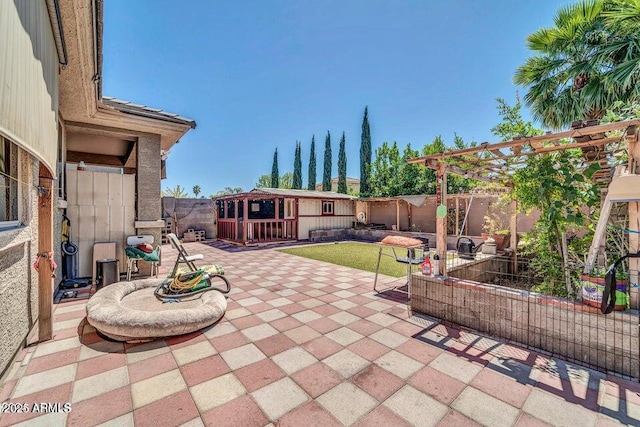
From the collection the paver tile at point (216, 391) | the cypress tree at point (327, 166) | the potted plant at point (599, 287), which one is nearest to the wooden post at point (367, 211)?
the cypress tree at point (327, 166)

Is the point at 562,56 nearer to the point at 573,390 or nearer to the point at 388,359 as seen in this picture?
the point at 573,390

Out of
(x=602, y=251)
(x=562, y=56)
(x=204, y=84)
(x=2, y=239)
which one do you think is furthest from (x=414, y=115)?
(x=2, y=239)

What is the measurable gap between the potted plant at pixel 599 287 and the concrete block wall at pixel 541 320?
77 mm

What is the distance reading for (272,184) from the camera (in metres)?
35.3

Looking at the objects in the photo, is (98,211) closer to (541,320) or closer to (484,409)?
(484,409)

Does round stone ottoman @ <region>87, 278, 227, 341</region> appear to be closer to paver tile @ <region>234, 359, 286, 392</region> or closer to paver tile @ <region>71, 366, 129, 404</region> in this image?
paver tile @ <region>71, 366, 129, 404</region>

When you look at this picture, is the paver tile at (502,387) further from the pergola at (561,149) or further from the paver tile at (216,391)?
the paver tile at (216,391)

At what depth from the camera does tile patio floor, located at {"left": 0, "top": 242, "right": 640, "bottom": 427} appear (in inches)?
71.9

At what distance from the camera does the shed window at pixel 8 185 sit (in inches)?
92.5

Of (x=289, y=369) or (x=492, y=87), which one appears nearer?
(x=289, y=369)

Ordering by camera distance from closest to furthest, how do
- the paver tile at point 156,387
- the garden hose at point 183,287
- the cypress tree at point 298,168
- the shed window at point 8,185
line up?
the paver tile at point 156,387 < the shed window at point 8,185 < the garden hose at point 183,287 < the cypress tree at point 298,168

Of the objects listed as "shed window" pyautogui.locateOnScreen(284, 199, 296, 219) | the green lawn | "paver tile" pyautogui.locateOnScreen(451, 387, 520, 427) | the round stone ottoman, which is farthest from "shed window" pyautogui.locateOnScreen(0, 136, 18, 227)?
"shed window" pyautogui.locateOnScreen(284, 199, 296, 219)

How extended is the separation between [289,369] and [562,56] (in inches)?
406

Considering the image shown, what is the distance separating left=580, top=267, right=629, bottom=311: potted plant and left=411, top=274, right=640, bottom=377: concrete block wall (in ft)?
0.25
